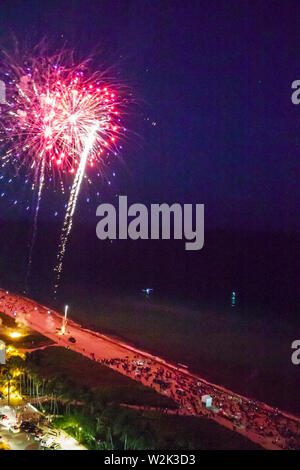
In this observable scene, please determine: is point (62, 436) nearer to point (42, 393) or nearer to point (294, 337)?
point (42, 393)

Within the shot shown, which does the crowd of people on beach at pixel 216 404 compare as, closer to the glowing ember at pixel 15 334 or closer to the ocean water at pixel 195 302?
the ocean water at pixel 195 302

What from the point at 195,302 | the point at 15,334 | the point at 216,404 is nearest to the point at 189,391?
the point at 216,404

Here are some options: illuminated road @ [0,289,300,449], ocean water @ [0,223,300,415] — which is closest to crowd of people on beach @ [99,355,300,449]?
illuminated road @ [0,289,300,449]

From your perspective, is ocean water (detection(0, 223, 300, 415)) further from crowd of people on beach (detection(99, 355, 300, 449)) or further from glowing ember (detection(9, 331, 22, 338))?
glowing ember (detection(9, 331, 22, 338))

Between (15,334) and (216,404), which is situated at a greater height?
(15,334)

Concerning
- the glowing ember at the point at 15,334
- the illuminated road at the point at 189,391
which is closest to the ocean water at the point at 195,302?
the illuminated road at the point at 189,391

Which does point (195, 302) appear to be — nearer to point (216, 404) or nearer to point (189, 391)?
point (189, 391)
